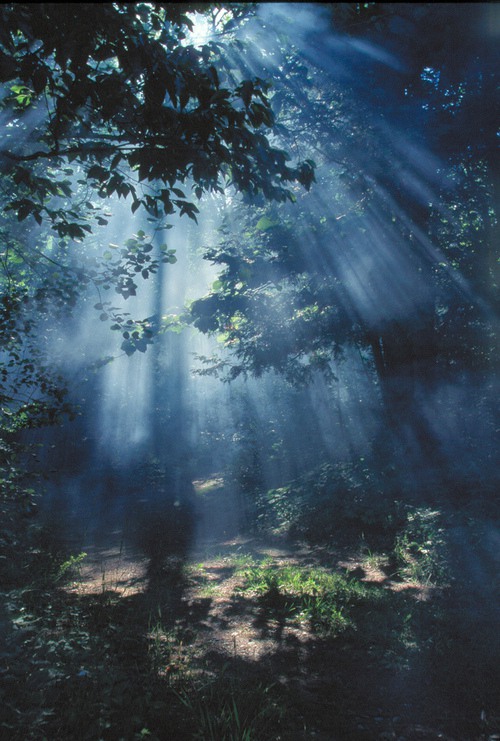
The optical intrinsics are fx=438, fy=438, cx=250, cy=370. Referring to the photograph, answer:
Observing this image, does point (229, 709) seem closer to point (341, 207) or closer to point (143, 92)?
point (143, 92)

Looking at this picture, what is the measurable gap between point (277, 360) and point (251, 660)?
773 centimetres

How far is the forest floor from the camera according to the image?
307cm

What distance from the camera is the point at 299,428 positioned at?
69.9 ft

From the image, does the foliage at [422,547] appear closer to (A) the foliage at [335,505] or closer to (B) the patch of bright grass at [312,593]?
(A) the foliage at [335,505]

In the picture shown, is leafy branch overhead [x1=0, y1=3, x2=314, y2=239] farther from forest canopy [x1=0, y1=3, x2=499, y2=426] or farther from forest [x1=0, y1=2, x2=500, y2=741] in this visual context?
forest canopy [x1=0, y1=3, x2=499, y2=426]

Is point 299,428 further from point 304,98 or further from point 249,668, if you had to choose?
point 249,668

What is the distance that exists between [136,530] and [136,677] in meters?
7.57

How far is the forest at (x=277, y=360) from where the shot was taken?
11.8ft

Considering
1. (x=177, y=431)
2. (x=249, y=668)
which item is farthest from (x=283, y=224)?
(x=177, y=431)

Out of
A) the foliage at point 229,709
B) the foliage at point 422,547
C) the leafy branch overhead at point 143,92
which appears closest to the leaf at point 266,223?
the leafy branch overhead at point 143,92

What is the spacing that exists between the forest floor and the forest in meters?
0.03

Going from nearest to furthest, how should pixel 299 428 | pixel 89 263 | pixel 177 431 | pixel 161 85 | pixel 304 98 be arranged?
1. pixel 161 85
2. pixel 89 263
3. pixel 304 98
4. pixel 299 428
5. pixel 177 431

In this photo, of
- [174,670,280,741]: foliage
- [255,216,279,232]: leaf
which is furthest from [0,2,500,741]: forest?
[255,216,279,232]: leaf

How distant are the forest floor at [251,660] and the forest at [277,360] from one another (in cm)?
3
